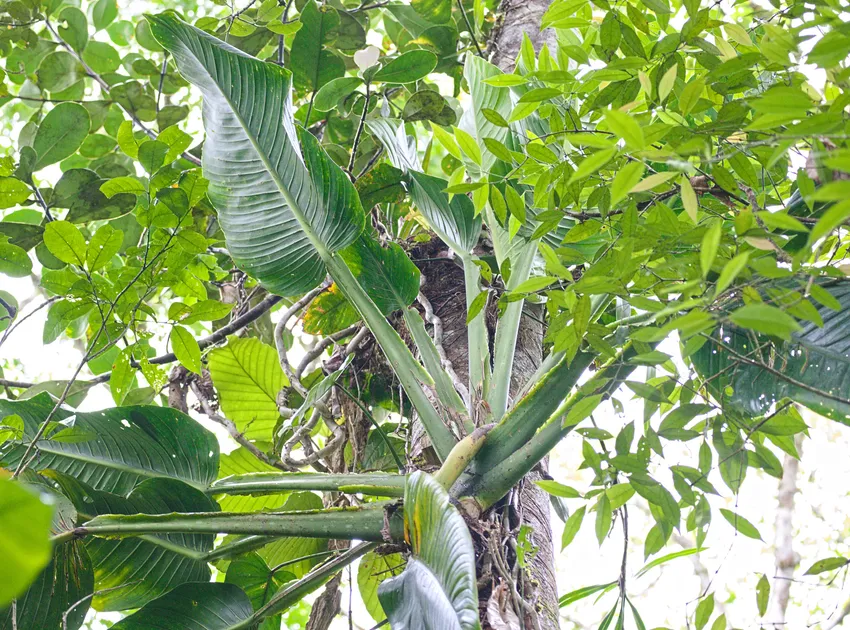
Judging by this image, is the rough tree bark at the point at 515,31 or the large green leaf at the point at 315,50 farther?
the rough tree bark at the point at 515,31

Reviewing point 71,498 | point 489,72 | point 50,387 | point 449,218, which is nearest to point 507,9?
point 489,72

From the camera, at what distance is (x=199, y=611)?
3.45ft

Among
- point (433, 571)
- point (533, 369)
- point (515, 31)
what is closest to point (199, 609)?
point (433, 571)

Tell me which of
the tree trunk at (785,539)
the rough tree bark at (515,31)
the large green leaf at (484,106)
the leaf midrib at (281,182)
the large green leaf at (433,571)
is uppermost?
the rough tree bark at (515,31)

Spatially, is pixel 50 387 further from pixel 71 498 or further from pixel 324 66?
pixel 324 66

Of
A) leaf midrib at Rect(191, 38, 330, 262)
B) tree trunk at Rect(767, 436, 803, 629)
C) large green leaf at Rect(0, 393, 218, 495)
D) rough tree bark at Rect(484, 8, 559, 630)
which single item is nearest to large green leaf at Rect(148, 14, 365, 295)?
leaf midrib at Rect(191, 38, 330, 262)

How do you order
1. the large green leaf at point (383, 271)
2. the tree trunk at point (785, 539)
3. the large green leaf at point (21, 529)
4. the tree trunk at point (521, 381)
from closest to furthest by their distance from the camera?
1. the large green leaf at point (21, 529)
2. the tree trunk at point (521, 381)
3. the large green leaf at point (383, 271)
4. the tree trunk at point (785, 539)

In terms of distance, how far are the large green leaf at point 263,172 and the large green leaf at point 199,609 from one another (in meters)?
0.52

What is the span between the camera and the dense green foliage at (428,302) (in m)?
0.77

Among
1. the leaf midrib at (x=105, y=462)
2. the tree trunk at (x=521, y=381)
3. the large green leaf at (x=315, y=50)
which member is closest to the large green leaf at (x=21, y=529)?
the tree trunk at (x=521, y=381)

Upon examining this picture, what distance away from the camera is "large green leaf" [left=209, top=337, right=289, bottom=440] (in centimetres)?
159

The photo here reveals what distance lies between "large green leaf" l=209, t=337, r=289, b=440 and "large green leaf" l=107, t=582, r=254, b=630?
21.7 inches

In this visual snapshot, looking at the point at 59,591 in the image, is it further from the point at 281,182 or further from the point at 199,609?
the point at 281,182

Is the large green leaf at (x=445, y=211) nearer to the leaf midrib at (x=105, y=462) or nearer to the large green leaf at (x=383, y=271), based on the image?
the large green leaf at (x=383, y=271)
